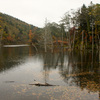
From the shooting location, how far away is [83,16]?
119ft

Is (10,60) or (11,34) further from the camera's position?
(11,34)

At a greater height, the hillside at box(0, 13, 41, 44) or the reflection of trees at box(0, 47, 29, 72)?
the hillside at box(0, 13, 41, 44)

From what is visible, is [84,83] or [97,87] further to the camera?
[84,83]

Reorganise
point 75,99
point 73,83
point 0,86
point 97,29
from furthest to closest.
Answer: point 97,29 < point 73,83 < point 0,86 < point 75,99

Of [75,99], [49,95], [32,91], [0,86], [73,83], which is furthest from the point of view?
[73,83]

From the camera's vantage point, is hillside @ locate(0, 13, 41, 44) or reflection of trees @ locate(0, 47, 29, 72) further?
hillside @ locate(0, 13, 41, 44)

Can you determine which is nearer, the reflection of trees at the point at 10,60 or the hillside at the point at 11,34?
the reflection of trees at the point at 10,60

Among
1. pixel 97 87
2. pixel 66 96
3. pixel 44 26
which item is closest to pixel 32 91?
pixel 66 96

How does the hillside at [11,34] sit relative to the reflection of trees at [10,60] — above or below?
above

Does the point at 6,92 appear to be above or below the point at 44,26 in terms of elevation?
below

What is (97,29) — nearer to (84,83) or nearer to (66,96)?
(84,83)

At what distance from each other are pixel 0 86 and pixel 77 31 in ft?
127

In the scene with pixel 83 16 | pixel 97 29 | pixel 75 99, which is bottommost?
pixel 75 99

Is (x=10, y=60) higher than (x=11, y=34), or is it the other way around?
(x=11, y=34)
